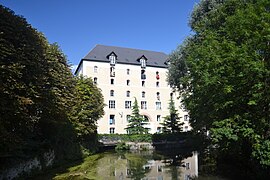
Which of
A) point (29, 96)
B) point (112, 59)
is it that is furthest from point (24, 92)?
point (112, 59)

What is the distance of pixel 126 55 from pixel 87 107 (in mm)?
27490

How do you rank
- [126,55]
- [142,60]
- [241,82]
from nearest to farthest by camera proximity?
[241,82]
[142,60]
[126,55]

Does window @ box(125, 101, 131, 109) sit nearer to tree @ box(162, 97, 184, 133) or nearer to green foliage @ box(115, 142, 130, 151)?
tree @ box(162, 97, 184, 133)

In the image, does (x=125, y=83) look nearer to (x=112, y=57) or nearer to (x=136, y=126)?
(x=112, y=57)

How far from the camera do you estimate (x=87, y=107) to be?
110 feet

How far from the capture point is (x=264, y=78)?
476 inches

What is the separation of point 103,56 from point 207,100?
137 ft

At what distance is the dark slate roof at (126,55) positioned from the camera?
2149 inches

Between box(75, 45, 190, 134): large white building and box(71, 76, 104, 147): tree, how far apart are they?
16728 mm

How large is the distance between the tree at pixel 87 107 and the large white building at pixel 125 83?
16.7 meters

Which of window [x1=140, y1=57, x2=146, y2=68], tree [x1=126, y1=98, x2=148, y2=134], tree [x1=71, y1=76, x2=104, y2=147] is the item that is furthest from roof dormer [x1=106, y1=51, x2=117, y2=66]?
tree [x1=71, y1=76, x2=104, y2=147]

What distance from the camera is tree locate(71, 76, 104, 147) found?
1206 inches

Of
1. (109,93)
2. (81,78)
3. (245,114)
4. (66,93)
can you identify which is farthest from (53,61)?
(109,93)

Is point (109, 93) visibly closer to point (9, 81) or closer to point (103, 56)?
point (103, 56)
